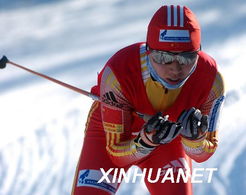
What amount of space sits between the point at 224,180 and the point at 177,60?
103725 mm

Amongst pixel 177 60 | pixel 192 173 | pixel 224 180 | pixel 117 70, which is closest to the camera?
pixel 177 60

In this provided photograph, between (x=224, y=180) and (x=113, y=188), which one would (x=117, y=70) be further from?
(x=224, y=180)

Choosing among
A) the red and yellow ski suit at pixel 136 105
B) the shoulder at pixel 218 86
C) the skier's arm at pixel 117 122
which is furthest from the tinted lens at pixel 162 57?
the shoulder at pixel 218 86

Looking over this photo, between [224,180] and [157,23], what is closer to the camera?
[157,23]

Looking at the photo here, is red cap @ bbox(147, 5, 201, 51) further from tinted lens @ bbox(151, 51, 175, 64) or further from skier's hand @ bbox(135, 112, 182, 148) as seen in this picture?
skier's hand @ bbox(135, 112, 182, 148)

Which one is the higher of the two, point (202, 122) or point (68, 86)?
point (68, 86)

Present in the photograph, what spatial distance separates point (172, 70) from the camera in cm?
992

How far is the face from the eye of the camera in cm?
989

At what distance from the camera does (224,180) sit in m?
112

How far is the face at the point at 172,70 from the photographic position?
9891 millimetres

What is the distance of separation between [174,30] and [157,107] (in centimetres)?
128

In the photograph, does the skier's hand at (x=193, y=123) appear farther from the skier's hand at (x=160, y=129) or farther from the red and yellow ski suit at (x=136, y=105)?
the red and yellow ski suit at (x=136, y=105)

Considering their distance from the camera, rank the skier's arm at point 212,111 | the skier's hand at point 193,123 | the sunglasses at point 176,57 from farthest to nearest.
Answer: the skier's arm at point 212,111
the skier's hand at point 193,123
the sunglasses at point 176,57

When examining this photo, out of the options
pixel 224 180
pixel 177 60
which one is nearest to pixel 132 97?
pixel 177 60
